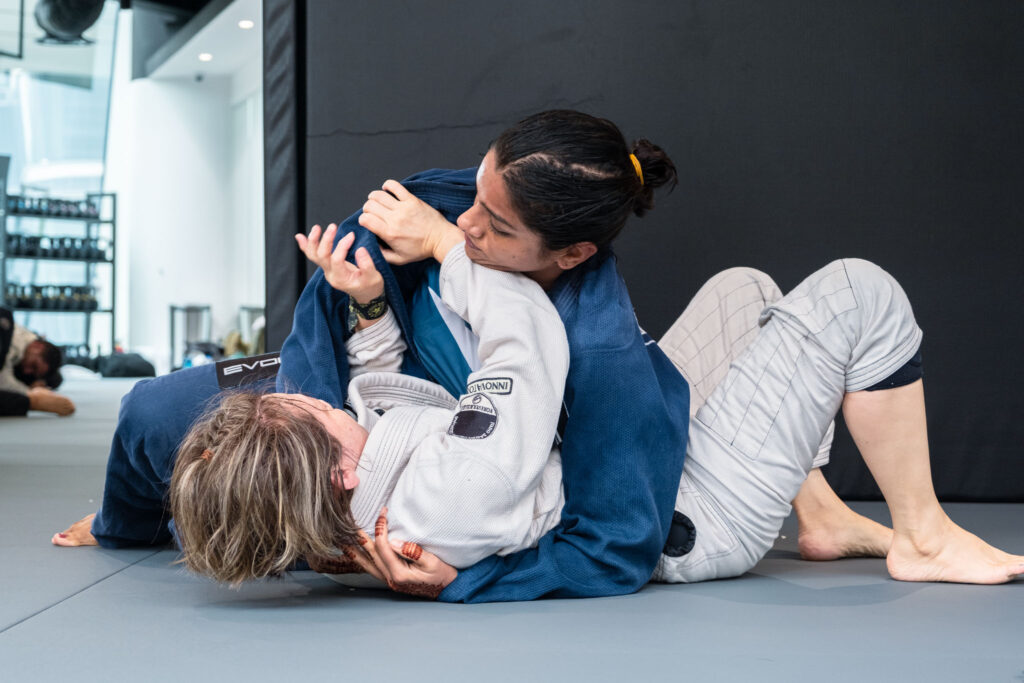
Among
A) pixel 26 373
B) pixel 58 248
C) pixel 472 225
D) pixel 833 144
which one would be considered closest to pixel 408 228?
pixel 472 225

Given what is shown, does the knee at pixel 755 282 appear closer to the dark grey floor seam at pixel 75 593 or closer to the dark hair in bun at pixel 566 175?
the dark hair in bun at pixel 566 175

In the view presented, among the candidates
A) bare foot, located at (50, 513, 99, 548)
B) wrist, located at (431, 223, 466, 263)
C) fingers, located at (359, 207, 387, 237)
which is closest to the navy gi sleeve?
wrist, located at (431, 223, 466, 263)

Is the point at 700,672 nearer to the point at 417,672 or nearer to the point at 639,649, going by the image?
the point at 639,649

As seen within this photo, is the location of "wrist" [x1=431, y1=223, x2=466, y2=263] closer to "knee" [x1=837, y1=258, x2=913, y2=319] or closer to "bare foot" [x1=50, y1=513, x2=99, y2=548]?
"knee" [x1=837, y1=258, x2=913, y2=319]

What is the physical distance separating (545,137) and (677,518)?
1.86 feet

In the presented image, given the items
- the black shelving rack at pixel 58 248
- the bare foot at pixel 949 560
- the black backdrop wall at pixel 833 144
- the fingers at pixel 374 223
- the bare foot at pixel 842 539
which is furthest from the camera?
the black shelving rack at pixel 58 248

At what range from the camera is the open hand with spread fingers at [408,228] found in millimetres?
1430

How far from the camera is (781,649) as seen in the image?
3.27ft

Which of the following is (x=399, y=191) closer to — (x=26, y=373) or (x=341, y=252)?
(x=341, y=252)

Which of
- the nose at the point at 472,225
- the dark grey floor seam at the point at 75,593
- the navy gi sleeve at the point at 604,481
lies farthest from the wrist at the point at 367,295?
the dark grey floor seam at the point at 75,593

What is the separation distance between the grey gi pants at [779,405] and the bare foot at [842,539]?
0.25m

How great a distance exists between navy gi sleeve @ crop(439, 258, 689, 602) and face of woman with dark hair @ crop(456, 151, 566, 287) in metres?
0.10

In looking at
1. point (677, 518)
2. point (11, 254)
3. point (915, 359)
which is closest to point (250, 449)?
point (677, 518)

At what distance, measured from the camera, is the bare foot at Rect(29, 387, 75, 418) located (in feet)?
16.8
